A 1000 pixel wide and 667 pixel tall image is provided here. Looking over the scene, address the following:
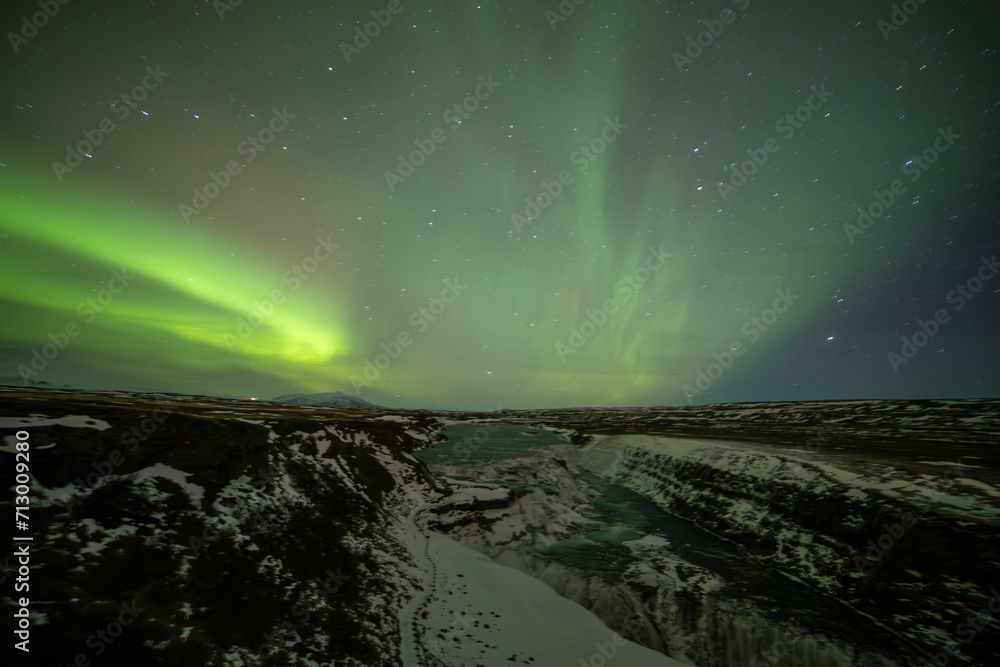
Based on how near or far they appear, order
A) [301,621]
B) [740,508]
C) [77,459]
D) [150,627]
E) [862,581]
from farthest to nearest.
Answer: [740,508]
[862,581]
[77,459]
[301,621]
[150,627]

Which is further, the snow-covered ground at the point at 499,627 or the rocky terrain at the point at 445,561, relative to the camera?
the snow-covered ground at the point at 499,627

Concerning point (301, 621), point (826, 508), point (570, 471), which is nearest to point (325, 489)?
point (301, 621)

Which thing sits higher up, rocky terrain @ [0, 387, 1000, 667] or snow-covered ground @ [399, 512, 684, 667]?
rocky terrain @ [0, 387, 1000, 667]

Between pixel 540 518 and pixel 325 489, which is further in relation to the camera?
pixel 540 518

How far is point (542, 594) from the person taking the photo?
1262 centimetres

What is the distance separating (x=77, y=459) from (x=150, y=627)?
23.5ft

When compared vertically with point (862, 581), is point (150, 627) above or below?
above

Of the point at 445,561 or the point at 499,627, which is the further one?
the point at 445,561

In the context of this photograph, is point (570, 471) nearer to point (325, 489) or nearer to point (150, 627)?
point (325, 489)

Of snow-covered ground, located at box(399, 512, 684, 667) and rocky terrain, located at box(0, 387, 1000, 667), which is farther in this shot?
snow-covered ground, located at box(399, 512, 684, 667)

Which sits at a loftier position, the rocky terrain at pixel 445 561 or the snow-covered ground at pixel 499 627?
the rocky terrain at pixel 445 561

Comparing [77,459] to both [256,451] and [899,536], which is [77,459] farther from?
[899,536]

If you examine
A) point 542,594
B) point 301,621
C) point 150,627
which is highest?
point 150,627

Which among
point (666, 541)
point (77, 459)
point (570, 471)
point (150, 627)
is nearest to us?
point (150, 627)
